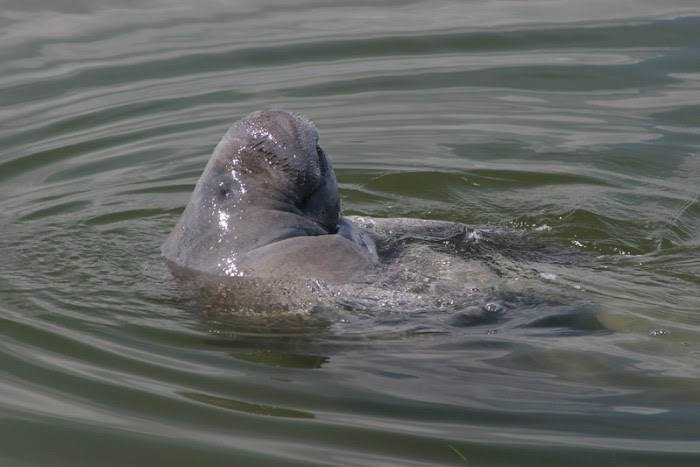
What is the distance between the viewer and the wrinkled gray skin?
6484 millimetres

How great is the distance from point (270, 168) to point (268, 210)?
9.3 inches

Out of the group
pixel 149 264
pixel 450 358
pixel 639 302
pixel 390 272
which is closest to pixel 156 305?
pixel 149 264

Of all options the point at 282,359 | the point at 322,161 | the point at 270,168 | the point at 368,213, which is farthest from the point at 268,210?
the point at 368,213

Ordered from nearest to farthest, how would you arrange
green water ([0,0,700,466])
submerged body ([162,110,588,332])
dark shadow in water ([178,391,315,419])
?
green water ([0,0,700,466]) < dark shadow in water ([178,391,315,419]) < submerged body ([162,110,588,332])

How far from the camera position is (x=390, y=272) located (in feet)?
21.9

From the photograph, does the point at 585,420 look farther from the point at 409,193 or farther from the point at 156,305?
the point at 409,193

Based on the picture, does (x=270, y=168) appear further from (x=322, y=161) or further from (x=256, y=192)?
(x=322, y=161)

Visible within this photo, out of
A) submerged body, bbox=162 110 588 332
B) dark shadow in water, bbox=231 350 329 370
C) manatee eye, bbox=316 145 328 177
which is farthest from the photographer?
manatee eye, bbox=316 145 328 177

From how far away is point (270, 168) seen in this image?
21.7 ft

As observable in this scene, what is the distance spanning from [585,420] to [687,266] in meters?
2.54

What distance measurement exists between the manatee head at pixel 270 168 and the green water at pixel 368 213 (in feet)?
2.39

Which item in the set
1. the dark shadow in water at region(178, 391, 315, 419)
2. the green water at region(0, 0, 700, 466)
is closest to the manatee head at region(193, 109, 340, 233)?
the green water at region(0, 0, 700, 466)

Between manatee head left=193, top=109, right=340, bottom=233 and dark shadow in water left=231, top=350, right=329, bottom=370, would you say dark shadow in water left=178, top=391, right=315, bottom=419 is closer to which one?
dark shadow in water left=231, top=350, right=329, bottom=370

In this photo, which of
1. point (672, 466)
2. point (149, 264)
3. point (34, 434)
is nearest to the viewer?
point (672, 466)
